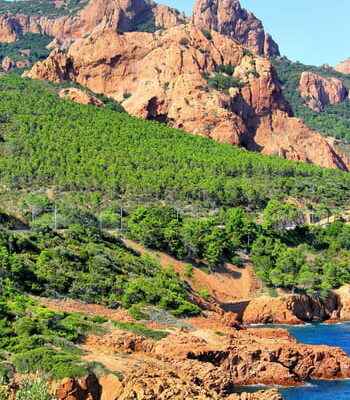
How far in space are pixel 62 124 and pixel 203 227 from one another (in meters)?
51.1

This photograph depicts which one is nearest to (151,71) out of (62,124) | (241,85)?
(241,85)

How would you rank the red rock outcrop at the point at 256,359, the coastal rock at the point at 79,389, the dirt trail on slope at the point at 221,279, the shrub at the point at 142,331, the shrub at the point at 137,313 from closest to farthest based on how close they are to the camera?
the coastal rock at the point at 79,389 < the red rock outcrop at the point at 256,359 < the shrub at the point at 142,331 < the shrub at the point at 137,313 < the dirt trail on slope at the point at 221,279

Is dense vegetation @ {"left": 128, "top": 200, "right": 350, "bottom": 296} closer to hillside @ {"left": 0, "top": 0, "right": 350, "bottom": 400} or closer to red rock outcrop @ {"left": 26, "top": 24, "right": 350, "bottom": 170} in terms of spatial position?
hillside @ {"left": 0, "top": 0, "right": 350, "bottom": 400}

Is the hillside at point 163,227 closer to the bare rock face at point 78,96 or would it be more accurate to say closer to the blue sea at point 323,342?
the bare rock face at point 78,96

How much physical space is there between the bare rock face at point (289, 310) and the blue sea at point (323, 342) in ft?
8.27

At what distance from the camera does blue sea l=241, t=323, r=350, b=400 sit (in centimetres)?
6096

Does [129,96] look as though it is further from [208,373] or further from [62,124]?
[208,373]

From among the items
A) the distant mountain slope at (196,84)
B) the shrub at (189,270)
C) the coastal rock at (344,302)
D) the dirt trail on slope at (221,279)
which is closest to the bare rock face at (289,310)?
the coastal rock at (344,302)

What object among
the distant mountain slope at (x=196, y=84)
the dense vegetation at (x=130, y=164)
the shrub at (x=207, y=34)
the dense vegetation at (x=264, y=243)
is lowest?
the dense vegetation at (x=264, y=243)

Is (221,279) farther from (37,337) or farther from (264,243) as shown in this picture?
(37,337)

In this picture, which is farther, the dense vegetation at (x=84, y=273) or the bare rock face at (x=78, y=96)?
the bare rock face at (x=78, y=96)

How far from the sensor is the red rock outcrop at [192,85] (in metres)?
170

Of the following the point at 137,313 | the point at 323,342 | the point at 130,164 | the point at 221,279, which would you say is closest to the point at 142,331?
the point at 137,313

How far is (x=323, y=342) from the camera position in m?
81.3
